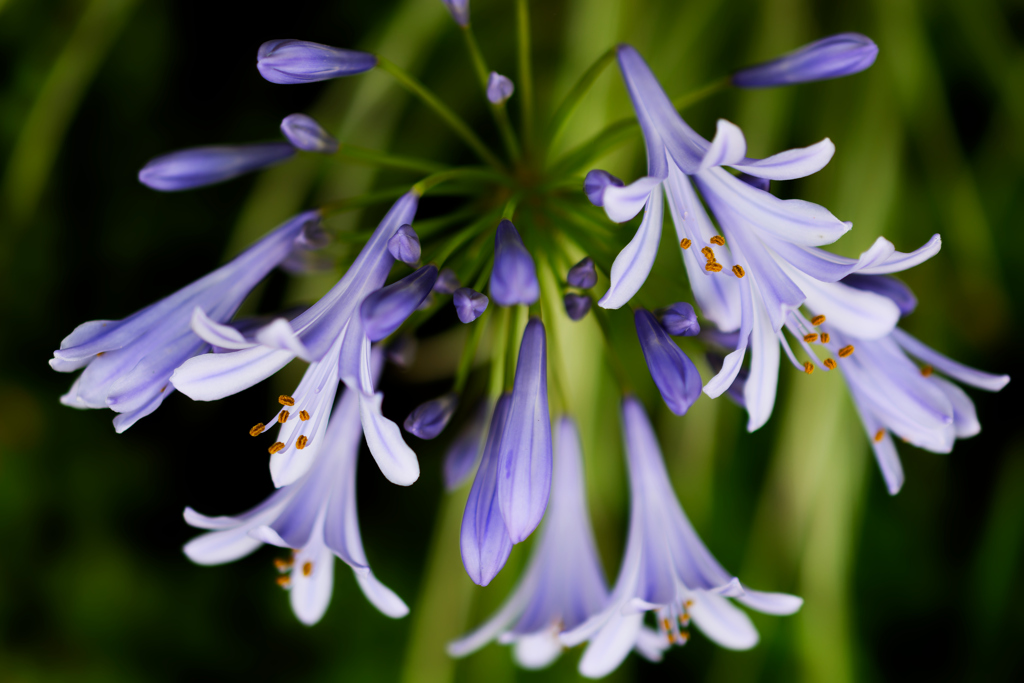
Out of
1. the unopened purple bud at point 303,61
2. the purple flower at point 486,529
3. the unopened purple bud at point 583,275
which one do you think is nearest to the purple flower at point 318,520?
the purple flower at point 486,529

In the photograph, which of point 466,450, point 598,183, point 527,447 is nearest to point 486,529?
point 527,447

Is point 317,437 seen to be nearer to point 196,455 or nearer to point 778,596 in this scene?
point 778,596

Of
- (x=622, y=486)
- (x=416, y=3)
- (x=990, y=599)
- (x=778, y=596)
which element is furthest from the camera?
(x=622, y=486)

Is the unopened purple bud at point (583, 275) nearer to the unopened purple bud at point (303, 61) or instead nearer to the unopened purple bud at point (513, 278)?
the unopened purple bud at point (513, 278)

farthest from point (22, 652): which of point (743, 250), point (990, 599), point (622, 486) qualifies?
point (990, 599)

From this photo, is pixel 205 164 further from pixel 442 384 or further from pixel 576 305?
pixel 442 384

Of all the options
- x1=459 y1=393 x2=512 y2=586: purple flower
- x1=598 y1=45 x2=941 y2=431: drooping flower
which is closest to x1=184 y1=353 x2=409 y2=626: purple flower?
x1=459 y1=393 x2=512 y2=586: purple flower

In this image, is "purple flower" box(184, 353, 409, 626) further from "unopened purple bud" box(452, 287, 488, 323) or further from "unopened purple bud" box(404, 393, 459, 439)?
"unopened purple bud" box(452, 287, 488, 323)
